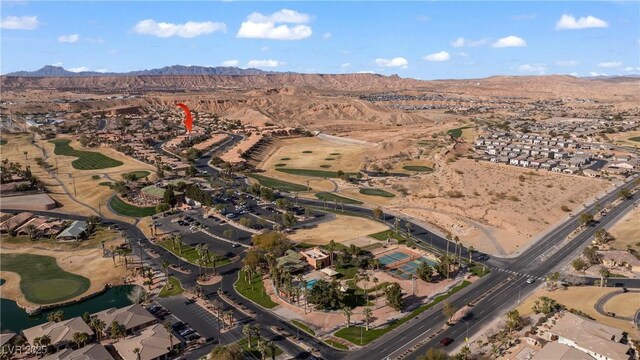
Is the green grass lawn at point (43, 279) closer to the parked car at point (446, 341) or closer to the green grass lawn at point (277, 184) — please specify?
the parked car at point (446, 341)

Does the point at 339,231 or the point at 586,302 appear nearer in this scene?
the point at 586,302

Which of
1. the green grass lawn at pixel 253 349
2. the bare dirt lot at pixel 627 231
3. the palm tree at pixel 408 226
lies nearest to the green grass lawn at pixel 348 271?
the palm tree at pixel 408 226

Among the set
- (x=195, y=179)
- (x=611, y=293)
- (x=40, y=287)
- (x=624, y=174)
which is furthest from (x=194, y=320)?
(x=624, y=174)

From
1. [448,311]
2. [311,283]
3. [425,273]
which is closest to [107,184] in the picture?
[311,283]

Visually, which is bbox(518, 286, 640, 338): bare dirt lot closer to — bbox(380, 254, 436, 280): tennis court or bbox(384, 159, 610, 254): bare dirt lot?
bbox(384, 159, 610, 254): bare dirt lot

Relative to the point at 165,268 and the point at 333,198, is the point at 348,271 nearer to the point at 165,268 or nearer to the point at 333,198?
the point at 165,268
